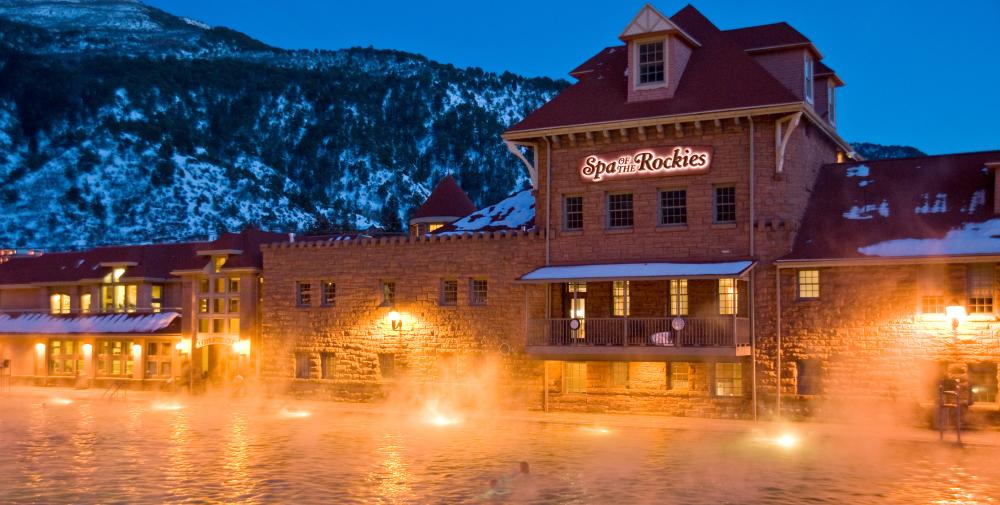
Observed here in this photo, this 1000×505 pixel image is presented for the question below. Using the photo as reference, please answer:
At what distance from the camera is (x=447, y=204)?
164ft

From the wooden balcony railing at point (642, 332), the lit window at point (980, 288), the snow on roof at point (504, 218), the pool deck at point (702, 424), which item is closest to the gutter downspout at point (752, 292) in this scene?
the wooden balcony railing at point (642, 332)

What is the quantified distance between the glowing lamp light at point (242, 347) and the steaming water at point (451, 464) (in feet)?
A: 30.6

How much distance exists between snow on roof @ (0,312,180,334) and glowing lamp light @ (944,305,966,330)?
30.0 m

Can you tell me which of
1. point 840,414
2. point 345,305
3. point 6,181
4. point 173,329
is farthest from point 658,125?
point 6,181

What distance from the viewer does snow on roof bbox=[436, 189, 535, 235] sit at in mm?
39938

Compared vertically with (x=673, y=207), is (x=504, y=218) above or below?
above

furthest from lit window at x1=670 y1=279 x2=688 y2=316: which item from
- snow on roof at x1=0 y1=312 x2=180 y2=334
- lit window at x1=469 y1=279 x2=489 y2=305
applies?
snow on roof at x1=0 y1=312 x2=180 y2=334

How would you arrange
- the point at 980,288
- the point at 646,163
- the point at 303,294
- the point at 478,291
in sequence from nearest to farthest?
the point at 980,288 < the point at 646,163 < the point at 478,291 < the point at 303,294

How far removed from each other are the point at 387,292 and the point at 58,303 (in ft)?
65.3

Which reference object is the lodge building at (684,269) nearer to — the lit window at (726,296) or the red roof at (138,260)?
the lit window at (726,296)

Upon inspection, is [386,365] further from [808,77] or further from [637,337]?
[808,77]

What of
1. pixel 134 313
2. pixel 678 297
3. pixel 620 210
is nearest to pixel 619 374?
pixel 678 297

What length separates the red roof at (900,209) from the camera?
2988 cm

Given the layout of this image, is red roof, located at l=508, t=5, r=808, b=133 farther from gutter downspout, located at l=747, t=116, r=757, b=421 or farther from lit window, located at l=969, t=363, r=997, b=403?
lit window, located at l=969, t=363, r=997, b=403
